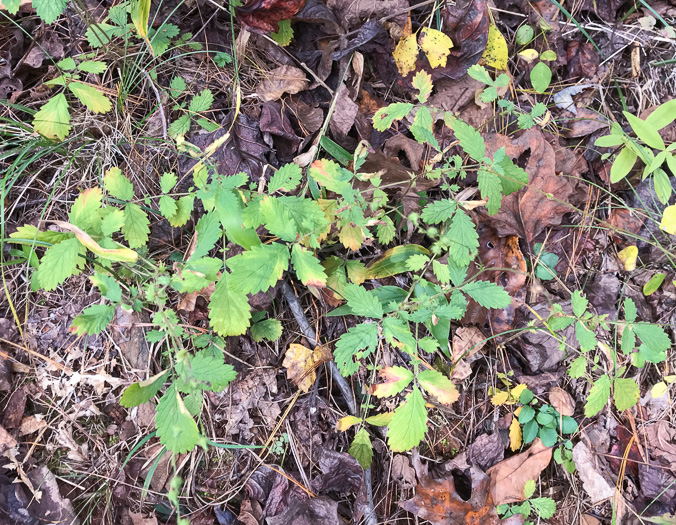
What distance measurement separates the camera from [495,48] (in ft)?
7.19

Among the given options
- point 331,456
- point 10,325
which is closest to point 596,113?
point 331,456

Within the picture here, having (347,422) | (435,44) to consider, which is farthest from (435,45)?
(347,422)

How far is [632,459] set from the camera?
2.14m

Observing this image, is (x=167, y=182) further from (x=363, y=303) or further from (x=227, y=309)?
(x=363, y=303)

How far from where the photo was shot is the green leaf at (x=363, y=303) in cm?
158

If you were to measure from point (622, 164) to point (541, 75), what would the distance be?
2.05 ft

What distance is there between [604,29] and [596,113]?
0.50 metres

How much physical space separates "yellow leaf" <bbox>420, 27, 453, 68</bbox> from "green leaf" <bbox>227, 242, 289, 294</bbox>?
1.31 meters

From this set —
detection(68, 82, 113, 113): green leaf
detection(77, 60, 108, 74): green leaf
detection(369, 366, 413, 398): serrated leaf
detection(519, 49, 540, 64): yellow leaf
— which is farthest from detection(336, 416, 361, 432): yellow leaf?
detection(519, 49, 540, 64): yellow leaf

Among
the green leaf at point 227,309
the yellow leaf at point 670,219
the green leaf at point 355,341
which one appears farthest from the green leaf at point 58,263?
the yellow leaf at point 670,219

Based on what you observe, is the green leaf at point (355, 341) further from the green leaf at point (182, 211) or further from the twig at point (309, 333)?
the green leaf at point (182, 211)

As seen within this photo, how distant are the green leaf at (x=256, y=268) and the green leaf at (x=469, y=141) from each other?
0.84m

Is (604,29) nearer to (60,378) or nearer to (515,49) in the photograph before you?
(515,49)

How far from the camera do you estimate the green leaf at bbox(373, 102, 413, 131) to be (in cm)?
184
